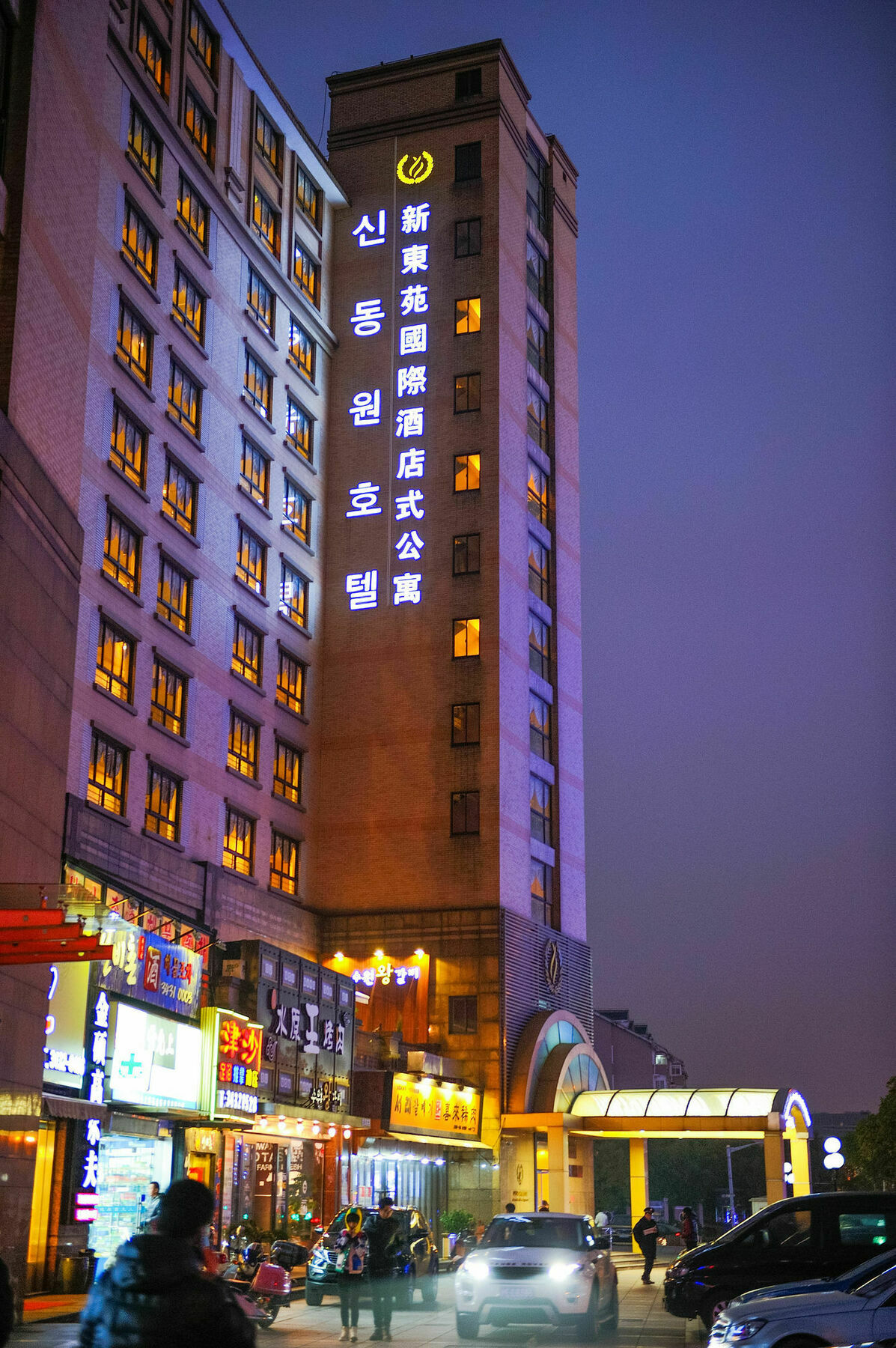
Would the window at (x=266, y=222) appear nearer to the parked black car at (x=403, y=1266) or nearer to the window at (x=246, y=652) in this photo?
the window at (x=246, y=652)

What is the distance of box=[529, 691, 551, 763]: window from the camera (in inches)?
1919

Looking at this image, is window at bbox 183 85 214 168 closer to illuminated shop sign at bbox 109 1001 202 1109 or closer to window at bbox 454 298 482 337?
window at bbox 454 298 482 337

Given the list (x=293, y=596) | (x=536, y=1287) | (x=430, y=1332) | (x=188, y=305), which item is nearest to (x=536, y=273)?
(x=293, y=596)

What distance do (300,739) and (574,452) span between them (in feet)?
58.2

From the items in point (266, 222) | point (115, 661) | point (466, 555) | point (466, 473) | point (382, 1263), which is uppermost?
point (266, 222)

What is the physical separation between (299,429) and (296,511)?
2849 millimetres

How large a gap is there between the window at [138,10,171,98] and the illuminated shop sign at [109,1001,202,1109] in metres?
25.2

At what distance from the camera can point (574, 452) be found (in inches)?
2195

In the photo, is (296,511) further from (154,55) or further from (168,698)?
(154,55)

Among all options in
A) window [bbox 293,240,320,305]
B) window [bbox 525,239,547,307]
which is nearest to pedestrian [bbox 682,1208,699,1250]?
window [bbox 293,240,320,305]

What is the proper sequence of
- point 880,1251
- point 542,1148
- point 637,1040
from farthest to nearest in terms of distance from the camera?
point 637,1040, point 542,1148, point 880,1251

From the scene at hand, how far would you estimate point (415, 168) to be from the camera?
51.5 metres

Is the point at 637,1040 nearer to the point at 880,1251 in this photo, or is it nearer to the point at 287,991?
the point at 287,991

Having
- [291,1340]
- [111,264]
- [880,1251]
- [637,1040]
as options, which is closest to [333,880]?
[111,264]
